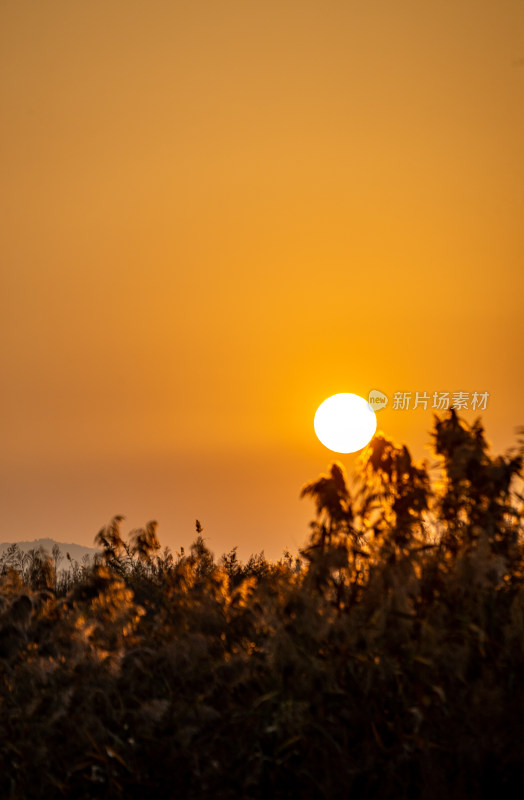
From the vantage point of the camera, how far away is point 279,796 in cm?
527

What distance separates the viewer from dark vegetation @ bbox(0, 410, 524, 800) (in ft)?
17.4

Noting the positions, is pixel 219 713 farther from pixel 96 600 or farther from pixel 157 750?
pixel 96 600

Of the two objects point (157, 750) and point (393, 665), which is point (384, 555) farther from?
point (157, 750)

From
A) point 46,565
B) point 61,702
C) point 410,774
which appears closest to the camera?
point 410,774

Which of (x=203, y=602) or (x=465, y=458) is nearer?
(x=465, y=458)

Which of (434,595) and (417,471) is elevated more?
(417,471)

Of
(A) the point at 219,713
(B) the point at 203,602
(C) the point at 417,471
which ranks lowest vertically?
(A) the point at 219,713

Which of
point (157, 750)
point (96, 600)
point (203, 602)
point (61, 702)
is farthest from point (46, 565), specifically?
point (157, 750)

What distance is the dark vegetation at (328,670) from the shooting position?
5289 millimetres

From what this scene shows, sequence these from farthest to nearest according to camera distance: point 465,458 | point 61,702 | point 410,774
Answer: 1. point 465,458
2. point 61,702
3. point 410,774

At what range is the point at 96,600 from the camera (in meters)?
7.86

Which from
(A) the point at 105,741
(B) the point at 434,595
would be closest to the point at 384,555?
(B) the point at 434,595

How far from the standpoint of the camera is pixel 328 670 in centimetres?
569

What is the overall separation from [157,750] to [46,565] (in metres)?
4.53
